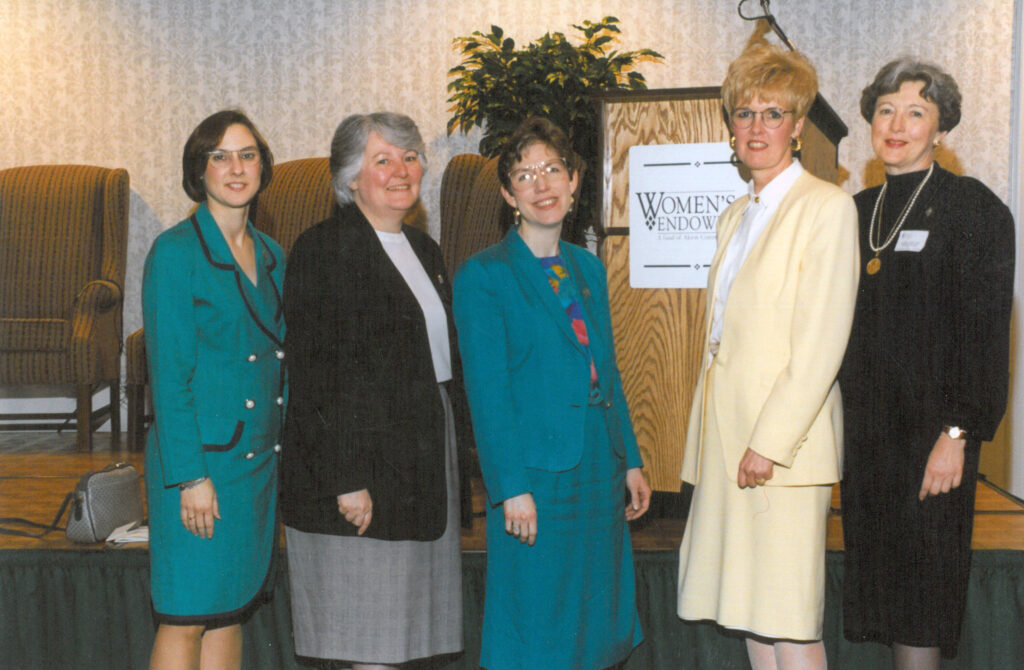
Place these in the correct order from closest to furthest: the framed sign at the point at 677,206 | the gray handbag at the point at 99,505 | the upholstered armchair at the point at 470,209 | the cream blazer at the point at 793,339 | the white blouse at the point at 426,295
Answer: the cream blazer at the point at 793,339 < the white blouse at the point at 426,295 < the framed sign at the point at 677,206 < the gray handbag at the point at 99,505 < the upholstered armchair at the point at 470,209

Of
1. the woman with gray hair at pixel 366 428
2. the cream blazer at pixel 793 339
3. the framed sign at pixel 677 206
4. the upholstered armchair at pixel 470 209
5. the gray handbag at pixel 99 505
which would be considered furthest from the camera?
the upholstered armchair at pixel 470 209

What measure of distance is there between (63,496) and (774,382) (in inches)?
102

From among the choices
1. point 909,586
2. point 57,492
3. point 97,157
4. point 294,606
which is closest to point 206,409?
point 294,606

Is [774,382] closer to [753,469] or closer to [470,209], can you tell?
[753,469]

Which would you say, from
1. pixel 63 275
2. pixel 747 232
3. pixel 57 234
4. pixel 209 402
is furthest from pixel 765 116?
pixel 63 275

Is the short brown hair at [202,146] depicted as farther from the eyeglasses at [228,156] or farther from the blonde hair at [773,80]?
the blonde hair at [773,80]

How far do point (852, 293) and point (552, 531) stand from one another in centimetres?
74

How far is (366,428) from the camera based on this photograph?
1791 mm

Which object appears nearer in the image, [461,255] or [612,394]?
Answer: [612,394]

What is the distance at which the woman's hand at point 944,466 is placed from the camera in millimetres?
1769

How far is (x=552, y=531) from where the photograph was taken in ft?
5.86

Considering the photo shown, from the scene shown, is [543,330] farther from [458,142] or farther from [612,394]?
[458,142]

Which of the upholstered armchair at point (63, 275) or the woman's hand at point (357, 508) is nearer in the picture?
the woman's hand at point (357, 508)

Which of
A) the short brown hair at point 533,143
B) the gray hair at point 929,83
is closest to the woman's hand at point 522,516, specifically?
the short brown hair at point 533,143
